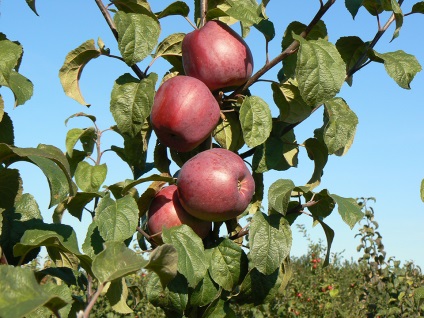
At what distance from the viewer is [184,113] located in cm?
158

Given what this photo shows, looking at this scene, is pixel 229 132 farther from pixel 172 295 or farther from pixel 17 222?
pixel 17 222

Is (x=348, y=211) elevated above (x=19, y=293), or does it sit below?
above

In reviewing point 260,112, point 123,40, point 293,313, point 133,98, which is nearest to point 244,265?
point 260,112

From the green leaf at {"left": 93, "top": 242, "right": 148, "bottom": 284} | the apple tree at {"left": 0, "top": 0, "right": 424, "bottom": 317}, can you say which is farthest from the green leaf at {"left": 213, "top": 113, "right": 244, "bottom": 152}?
the green leaf at {"left": 93, "top": 242, "right": 148, "bottom": 284}

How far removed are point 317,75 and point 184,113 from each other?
1.09 ft

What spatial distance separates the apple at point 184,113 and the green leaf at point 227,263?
0.27 m

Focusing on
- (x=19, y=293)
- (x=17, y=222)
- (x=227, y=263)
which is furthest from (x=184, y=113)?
(x=19, y=293)

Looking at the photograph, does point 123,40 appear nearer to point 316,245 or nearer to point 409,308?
point 409,308

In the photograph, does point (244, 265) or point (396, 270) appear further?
point (396, 270)

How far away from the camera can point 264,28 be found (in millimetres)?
1636

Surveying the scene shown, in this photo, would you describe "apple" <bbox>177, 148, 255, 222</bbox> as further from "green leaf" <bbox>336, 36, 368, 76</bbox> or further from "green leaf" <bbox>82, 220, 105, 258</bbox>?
"green leaf" <bbox>336, 36, 368, 76</bbox>

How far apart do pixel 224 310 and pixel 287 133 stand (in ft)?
1.76

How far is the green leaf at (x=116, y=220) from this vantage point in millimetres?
1426

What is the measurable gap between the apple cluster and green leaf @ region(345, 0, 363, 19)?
0.28m
